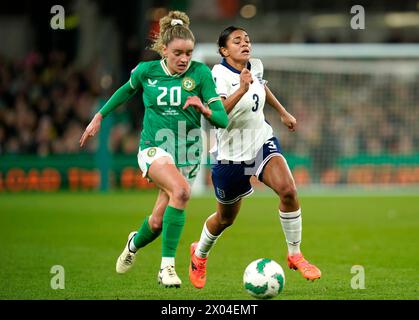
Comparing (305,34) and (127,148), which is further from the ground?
(305,34)

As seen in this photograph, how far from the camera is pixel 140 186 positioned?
22141 mm

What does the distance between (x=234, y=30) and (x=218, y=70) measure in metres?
0.38

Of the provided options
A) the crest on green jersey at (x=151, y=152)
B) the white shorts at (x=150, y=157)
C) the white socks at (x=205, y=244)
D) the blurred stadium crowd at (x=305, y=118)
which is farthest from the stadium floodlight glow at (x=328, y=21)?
the crest on green jersey at (x=151, y=152)

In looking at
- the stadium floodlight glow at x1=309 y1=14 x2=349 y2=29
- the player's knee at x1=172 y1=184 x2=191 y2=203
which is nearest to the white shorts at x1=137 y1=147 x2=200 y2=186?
the player's knee at x1=172 y1=184 x2=191 y2=203

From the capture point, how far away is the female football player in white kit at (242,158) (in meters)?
8.39

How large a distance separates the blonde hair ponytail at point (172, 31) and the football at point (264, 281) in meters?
1.97

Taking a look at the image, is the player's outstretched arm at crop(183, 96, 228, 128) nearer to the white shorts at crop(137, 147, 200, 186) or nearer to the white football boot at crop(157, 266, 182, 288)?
the white shorts at crop(137, 147, 200, 186)

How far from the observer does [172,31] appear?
316 inches

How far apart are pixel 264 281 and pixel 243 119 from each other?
5.75 feet

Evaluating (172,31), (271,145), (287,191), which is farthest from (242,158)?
(172,31)

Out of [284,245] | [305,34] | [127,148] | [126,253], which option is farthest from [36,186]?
[126,253]

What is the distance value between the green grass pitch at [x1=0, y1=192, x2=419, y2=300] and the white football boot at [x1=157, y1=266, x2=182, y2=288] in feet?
0.38

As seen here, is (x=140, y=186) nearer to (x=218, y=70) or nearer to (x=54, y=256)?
(x=54, y=256)

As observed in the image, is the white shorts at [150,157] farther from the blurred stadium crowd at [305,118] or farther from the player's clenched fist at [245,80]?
the blurred stadium crowd at [305,118]
